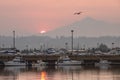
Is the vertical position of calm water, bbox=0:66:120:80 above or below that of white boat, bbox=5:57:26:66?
below

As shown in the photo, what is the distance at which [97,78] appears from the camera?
74312mm

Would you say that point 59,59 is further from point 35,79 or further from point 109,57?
point 35,79

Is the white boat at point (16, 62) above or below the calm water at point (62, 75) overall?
above

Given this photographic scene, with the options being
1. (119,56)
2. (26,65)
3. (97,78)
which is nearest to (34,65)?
(26,65)

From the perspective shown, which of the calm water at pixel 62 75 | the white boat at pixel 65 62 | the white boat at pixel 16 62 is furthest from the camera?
the white boat at pixel 65 62

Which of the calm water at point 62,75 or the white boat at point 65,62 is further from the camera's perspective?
the white boat at point 65,62

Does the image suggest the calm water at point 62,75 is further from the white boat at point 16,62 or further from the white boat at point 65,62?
the white boat at point 65,62

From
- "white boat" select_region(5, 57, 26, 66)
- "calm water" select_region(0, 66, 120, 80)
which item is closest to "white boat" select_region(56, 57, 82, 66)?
"white boat" select_region(5, 57, 26, 66)

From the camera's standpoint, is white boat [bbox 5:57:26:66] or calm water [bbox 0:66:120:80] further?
white boat [bbox 5:57:26:66]

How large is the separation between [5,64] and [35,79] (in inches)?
2165

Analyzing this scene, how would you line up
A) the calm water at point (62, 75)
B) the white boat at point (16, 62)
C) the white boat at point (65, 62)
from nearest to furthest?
the calm water at point (62, 75) → the white boat at point (16, 62) → the white boat at point (65, 62)

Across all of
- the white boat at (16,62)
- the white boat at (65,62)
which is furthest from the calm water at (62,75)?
the white boat at (65,62)

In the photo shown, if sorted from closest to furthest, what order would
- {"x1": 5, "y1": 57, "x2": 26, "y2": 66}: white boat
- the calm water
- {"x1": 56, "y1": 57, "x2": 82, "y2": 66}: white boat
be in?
the calm water, {"x1": 5, "y1": 57, "x2": 26, "y2": 66}: white boat, {"x1": 56, "y1": 57, "x2": 82, "y2": 66}: white boat

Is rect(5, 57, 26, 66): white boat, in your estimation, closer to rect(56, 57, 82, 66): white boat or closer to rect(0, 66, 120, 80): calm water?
rect(56, 57, 82, 66): white boat
